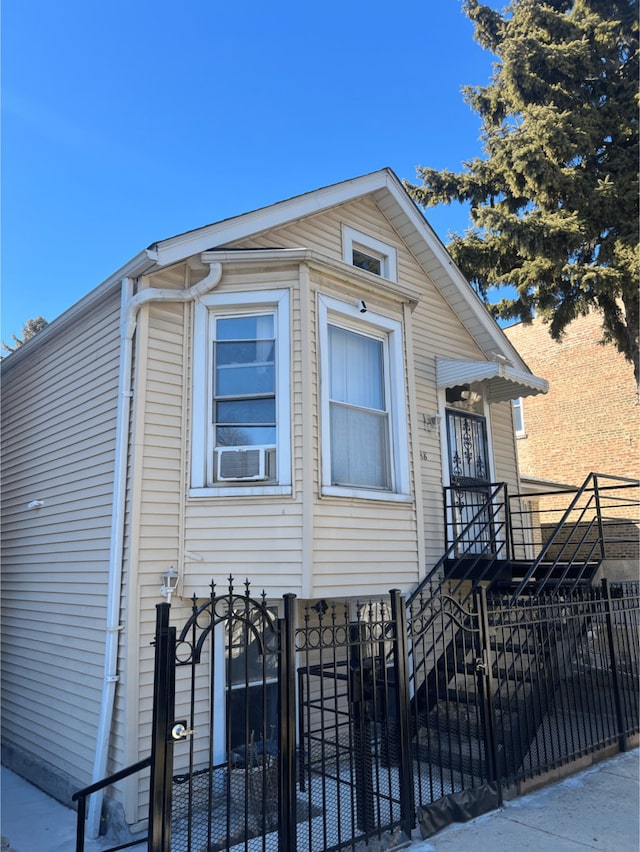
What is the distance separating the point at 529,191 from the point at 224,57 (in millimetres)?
6588

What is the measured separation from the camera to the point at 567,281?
1234 centimetres

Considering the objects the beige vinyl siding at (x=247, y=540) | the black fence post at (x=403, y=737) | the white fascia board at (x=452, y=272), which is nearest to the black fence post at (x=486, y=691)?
the black fence post at (x=403, y=737)

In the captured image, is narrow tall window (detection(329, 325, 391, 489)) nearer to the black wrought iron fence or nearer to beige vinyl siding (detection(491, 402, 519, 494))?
the black wrought iron fence

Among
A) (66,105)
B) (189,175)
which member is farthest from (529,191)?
(66,105)

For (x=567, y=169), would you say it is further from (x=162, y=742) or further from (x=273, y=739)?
(x=162, y=742)

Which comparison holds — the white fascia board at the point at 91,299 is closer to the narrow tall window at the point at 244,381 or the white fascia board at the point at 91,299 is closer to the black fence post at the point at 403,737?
the narrow tall window at the point at 244,381

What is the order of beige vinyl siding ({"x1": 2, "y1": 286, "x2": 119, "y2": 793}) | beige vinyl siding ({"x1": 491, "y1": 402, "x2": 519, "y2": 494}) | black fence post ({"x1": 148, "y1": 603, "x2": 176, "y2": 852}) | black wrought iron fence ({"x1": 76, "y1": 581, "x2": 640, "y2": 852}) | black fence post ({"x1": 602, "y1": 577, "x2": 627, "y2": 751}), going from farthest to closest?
beige vinyl siding ({"x1": 491, "y1": 402, "x2": 519, "y2": 494}), black fence post ({"x1": 602, "y1": 577, "x2": 627, "y2": 751}), beige vinyl siding ({"x1": 2, "y1": 286, "x2": 119, "y2": 793}), black wrought iron fence ({"x1": 76, "y1": 581, "x2": 640, "y2": 852}), black fence post ({"x1": 148, "y1": 603, "x2": 176, "y2": 852})

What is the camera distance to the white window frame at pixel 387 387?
6.55 m

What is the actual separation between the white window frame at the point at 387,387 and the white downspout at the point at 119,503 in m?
1.39

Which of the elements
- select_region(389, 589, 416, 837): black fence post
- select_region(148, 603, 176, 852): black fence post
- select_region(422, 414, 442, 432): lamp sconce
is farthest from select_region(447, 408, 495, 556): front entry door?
select_region(148, 603, 176, 852): black fence post

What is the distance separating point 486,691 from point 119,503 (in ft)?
12.7

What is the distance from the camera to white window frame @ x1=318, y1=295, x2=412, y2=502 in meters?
6.55

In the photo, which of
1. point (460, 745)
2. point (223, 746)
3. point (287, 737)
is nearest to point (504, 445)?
point (460, 745)

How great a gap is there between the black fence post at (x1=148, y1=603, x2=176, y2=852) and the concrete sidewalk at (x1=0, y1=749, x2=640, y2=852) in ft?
6.63
